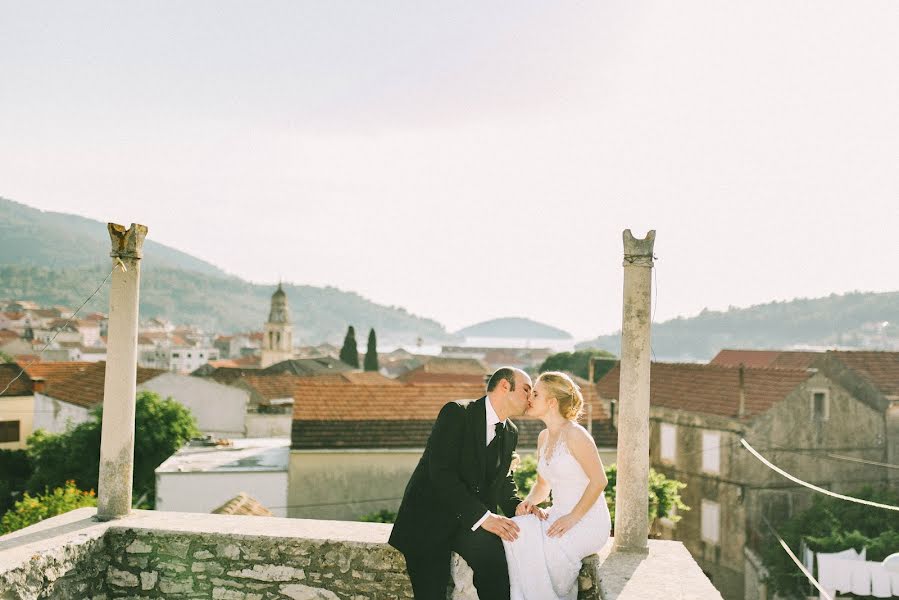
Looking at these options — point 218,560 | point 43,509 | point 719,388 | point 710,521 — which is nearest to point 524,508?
point 218,560

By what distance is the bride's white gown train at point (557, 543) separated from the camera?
4.34 metres

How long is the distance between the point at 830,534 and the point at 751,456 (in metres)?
4.24

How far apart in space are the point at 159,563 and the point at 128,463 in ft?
2.84

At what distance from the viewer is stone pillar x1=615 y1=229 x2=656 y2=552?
17.1ft

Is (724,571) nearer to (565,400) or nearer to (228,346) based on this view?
(565,400)

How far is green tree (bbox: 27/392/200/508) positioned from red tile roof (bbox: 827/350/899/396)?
27281 mm

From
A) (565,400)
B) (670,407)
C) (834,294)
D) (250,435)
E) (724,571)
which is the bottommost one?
(724,571)

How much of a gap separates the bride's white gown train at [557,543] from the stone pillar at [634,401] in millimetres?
743

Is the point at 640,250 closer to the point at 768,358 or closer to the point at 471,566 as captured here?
the point at 471,566

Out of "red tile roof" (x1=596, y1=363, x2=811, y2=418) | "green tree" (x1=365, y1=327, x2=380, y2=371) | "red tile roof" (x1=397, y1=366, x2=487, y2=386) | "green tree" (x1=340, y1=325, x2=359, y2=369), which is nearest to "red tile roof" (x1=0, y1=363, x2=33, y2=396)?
"red tile roof" (x1=397, y1=366, x2=487, y2=386)

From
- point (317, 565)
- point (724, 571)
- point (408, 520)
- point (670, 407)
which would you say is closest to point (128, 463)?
point (317, 565)

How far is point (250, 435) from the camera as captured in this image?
38.0 m

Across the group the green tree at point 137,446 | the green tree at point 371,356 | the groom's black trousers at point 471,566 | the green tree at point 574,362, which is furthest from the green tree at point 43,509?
the green tree at point 371,356

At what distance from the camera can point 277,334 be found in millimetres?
85812
